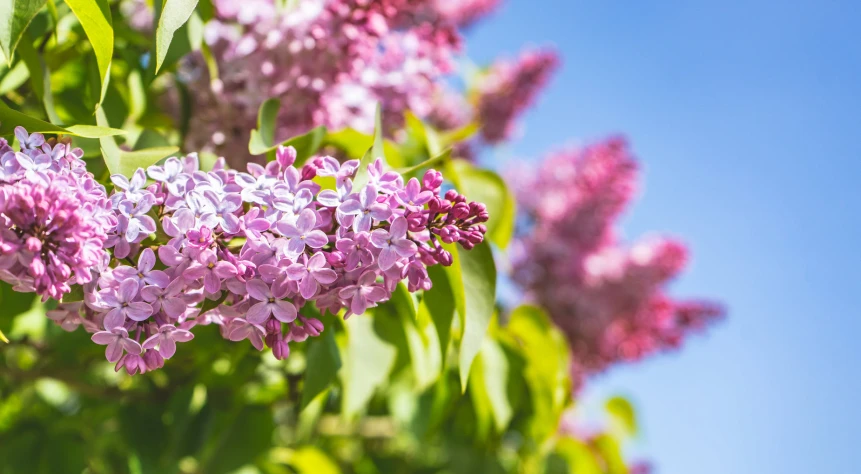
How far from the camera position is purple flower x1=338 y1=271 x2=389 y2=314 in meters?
0.81

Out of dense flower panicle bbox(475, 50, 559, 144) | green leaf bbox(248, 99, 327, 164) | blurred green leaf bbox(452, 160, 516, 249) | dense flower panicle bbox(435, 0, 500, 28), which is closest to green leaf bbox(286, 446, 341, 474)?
blurred green leaf bbox(452, 160, 516, 249)

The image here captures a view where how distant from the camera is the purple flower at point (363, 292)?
807 millimetres

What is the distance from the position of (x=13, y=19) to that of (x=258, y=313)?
41cm

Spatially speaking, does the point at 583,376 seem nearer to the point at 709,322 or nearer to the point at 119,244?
the point at 709,322

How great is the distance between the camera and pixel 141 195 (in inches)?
31.7

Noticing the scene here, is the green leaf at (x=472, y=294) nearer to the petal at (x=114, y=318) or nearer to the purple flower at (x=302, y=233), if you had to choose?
the purple flower at (x=302, y=233)

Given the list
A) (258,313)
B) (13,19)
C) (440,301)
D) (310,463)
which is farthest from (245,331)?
(310,463)

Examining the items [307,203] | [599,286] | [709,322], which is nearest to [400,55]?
[307,203]

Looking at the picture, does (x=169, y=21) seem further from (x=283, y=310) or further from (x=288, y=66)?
(x=288, y=66)

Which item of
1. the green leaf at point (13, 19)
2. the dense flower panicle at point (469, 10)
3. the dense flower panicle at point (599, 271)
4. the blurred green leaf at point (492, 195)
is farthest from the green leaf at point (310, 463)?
the dense flower panicle at point (469, 10)

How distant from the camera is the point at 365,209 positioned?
0.79 m

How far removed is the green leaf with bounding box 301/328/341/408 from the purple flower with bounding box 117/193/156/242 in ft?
1.29

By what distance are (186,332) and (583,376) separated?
2770 millimetres

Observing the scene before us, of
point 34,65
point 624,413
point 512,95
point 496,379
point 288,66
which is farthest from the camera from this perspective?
point 512,95
